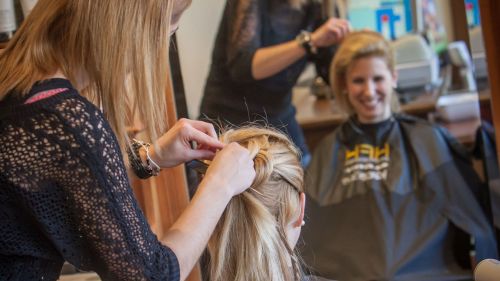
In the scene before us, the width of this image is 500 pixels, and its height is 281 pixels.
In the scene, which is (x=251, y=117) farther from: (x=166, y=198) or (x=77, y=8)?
(x=77, y=8)

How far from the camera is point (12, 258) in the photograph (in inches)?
44.4

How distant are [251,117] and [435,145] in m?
1.01

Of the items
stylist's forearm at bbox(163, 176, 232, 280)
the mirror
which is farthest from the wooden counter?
stylist's forearm at bbox(163, 176, 232, 280)

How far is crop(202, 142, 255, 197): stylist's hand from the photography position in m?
1.24

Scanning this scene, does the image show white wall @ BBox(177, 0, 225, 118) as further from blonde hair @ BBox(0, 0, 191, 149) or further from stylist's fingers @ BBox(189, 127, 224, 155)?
blonde hair @ BBox(0, 0, 191, 149)

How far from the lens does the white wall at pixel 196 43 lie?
70.9 inches

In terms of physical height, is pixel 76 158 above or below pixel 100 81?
below

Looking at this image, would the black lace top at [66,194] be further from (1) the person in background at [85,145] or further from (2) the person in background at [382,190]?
(2) the person in background at [382,190]

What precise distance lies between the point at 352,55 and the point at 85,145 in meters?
1.70

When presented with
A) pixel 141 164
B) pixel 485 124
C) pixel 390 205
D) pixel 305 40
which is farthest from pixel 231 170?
pixel 390 205

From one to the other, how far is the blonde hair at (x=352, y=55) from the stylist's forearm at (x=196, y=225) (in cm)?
144

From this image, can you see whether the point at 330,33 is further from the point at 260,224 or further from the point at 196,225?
the point at 196,225

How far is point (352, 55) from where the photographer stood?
8.52 ft

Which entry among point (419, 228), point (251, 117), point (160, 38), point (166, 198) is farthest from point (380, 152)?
point (160, 38)
